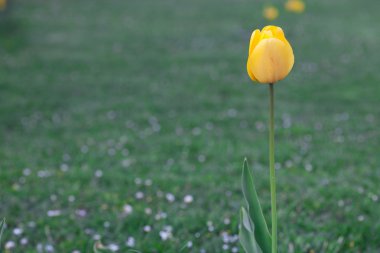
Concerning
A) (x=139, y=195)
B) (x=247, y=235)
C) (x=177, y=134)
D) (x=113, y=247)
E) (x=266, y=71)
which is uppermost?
(x=266, y=71)

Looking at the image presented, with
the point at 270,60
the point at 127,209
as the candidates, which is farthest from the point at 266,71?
the point at 127,209

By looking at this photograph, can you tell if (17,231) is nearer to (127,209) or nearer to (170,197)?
(127,209)

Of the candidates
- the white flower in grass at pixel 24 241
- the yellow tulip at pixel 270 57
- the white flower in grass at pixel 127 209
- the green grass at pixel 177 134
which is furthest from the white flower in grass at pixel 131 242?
the yellow tulip at pixel 270 57

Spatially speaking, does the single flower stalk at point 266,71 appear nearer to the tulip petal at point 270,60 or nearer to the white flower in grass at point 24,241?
the tulip petal at point 270,60

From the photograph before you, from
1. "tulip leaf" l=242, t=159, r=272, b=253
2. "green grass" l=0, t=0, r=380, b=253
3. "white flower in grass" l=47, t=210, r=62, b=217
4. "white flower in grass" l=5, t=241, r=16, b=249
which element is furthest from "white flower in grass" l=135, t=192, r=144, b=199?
"tulip leaf" l=242, t=159, r=272, b=253

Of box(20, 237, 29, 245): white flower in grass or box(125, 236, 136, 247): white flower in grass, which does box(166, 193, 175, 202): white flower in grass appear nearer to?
box(125, 236, 136, 247): white flower in grass

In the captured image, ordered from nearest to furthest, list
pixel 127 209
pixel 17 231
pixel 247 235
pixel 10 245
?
pixel 247 235, pixel 10 245, pixel 17 231, pixel 127 209
